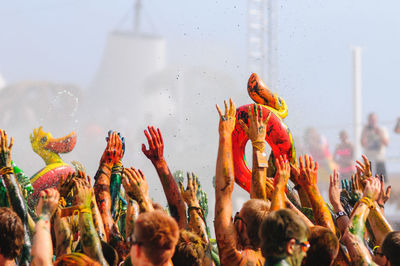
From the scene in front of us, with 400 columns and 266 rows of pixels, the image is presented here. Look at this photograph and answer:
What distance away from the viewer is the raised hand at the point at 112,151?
4484mm

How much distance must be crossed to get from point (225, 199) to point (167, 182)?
0.70 metres

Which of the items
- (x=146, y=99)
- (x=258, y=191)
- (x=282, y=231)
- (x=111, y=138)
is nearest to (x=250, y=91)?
(x=111, y=138)

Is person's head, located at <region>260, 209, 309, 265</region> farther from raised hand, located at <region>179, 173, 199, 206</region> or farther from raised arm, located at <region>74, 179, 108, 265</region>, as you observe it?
raised hand, located at <region>179, 173, 199, 206</region>

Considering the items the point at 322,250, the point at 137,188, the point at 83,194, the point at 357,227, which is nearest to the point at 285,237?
the point at 322,250

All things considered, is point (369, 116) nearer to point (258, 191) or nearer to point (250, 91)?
point (250, 91)

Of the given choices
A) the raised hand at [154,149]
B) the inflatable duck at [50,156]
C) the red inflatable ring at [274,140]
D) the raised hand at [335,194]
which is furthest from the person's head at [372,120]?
the raised hand at [154,149]

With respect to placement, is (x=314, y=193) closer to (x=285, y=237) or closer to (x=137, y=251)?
(x=285, y=237)

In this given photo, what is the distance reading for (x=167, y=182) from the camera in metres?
4.10

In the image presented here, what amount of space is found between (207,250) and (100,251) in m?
0.64

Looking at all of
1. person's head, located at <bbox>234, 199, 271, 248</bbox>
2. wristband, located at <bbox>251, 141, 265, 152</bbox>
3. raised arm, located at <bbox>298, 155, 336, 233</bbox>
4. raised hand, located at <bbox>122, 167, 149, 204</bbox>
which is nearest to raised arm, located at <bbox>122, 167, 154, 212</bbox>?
raised hand, located at <bbox>122, 167, 149, 204</bbox>

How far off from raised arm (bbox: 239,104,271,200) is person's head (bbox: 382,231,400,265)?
31.0 inches

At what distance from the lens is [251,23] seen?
1969 cm

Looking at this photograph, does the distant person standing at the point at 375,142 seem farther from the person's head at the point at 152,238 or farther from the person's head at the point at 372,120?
the person's head at the point at 152,238

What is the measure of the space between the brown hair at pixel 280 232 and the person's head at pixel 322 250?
0.34 metres
